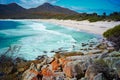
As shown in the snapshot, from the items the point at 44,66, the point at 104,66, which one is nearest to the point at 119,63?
the point at 104,66

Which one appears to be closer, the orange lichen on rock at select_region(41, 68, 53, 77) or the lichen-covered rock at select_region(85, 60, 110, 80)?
the lichen-covered rock at select_region(85, 60, 110, 80)

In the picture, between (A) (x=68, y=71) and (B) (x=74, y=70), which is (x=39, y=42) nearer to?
(A) (x=68, y=71)

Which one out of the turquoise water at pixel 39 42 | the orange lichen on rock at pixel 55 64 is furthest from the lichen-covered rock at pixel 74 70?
the turquoise water at pixel 39 42

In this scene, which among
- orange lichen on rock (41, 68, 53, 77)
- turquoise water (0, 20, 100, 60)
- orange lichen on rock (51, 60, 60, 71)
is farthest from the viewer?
turquoise water (0, 20, 100, 60)

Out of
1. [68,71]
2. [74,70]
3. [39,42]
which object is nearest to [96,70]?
[74,70]

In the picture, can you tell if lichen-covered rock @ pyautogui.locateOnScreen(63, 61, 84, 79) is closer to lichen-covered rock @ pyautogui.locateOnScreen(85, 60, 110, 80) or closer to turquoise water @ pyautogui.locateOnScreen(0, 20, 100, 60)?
lichen-covered rock @ pyautogui.locateOnScreen(85, 60, 110, 80)

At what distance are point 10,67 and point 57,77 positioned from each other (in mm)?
2476

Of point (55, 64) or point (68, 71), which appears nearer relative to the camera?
point (68, 71)

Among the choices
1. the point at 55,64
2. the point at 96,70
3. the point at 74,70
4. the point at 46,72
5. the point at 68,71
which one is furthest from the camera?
the point at 55,64

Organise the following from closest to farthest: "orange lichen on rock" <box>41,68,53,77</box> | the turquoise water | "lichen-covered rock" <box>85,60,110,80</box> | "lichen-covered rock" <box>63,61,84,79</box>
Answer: "lichen-covered rock" <box>85,60,110,80</box> < "lichen-covered rock" <box>63,61,84,79</box> < "orange lichen on rock" <box>41,68,53,77</box> < the turquoise water

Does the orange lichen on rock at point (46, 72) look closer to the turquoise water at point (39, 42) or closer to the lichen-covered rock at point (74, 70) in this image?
the lichen-covered rock at point (74, 70)

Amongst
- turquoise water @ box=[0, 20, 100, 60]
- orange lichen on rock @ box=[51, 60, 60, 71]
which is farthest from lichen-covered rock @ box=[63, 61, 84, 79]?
turquoise water @ box=[0, 20, 100, 60]

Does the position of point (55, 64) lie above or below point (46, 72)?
above

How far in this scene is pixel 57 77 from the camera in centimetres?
775
